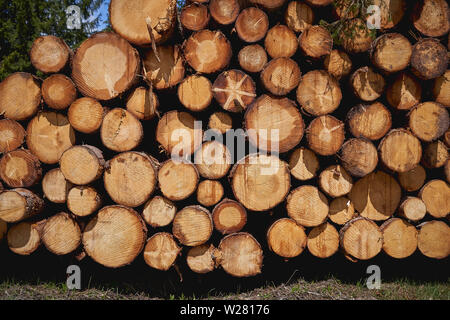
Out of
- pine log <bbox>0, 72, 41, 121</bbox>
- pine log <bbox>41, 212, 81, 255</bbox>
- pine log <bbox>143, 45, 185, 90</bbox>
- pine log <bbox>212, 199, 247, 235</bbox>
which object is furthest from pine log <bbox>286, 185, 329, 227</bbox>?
pine log <bbox>0, 72, 41, 121</bbox>

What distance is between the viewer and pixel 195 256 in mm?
2678

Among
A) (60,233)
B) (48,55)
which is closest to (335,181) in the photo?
(60,233)

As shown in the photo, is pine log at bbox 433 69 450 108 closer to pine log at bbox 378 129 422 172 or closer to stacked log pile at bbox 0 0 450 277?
stacked log pile at bbox 0 0 450 277

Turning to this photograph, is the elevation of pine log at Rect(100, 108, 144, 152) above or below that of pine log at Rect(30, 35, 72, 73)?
below

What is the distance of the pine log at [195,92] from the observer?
2.56m

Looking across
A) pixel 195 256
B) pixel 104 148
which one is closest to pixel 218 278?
pixel 195 256

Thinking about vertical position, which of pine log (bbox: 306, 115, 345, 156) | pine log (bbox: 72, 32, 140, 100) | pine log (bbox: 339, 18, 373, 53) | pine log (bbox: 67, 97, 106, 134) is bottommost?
pine log (bbox: 306, 115, 345, 156)

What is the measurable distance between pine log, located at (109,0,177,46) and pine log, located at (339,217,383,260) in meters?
2.31

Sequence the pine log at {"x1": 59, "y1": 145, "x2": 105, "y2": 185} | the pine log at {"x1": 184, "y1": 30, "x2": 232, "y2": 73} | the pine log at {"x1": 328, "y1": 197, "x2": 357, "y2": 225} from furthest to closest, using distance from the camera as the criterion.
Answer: the pine log at {"x1": 328, "y1": 197, "x2": 357, "y2": 225} → the pine log at {"x1": 184, "y1": 30, "x2": 232, "y2": 73} → the pine log at {"x1": 59, "y1": 145, "x2": 105, "y2": 185}

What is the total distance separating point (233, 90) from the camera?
101 inches

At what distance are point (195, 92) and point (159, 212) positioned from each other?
3.46 ft

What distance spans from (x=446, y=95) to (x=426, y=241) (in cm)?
135

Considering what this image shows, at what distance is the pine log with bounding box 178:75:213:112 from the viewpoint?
8.39ft
